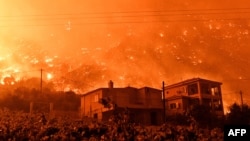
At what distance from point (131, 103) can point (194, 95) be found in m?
14.1

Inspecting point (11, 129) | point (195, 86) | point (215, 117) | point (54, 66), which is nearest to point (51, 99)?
point (195, 86)

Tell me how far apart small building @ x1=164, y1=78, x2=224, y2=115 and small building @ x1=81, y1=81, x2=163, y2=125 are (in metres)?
2.68

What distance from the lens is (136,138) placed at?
591 inches

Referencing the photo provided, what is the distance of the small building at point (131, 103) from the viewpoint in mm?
46094

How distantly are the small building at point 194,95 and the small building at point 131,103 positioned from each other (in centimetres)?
268

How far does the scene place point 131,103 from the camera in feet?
163

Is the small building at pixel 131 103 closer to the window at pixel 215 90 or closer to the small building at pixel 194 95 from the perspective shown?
the small building at pixel 194 95

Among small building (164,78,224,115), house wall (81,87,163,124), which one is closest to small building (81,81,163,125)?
house wall (81,87,163,124)

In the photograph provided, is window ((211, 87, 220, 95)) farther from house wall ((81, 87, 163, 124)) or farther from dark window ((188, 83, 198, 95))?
house wall ((81, 87, 163, 124))

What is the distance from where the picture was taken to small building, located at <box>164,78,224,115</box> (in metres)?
53.6

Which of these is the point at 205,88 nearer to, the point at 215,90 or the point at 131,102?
the point at 215,90

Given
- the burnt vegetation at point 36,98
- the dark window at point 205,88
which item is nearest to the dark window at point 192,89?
the dark window at point 205,88

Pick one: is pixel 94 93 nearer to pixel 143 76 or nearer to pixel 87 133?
pixel 87 133

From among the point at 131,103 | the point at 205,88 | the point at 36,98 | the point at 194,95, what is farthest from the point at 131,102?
the point at 36,98
